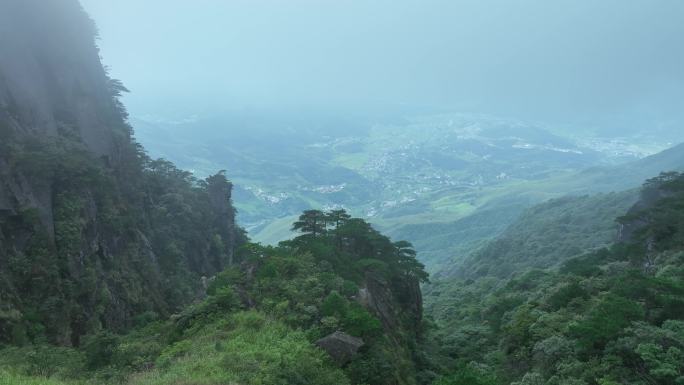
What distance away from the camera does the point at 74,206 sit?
28.5 metres

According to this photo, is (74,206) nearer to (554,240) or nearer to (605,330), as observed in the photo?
(605,330)

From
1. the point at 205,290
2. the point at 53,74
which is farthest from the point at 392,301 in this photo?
the point at 53,74

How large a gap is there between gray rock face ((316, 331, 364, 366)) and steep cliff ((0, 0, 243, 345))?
12.5m

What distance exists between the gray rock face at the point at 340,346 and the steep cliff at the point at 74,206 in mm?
12514

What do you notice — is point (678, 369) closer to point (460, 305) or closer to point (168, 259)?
point (168, 259)

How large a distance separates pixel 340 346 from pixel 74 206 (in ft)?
61.6

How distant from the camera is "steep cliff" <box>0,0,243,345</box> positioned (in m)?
24.5

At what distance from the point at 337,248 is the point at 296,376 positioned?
17024mm

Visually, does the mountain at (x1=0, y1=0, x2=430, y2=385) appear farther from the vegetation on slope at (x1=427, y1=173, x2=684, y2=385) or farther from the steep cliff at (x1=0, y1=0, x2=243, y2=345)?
the vegetation on slope at (x1=427, y1=173, x2=684, y2=385)

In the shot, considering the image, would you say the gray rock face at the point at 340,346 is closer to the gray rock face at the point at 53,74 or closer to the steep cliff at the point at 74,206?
the steep cliff at the point at 74,206

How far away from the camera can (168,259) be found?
41.3m

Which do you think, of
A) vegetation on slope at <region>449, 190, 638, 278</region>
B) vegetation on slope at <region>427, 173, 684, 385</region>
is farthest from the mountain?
vegetation on slope at <region>449, 190, 638, 278</region>

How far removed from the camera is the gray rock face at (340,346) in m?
18.1

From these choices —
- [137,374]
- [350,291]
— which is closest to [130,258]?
[350,291]
